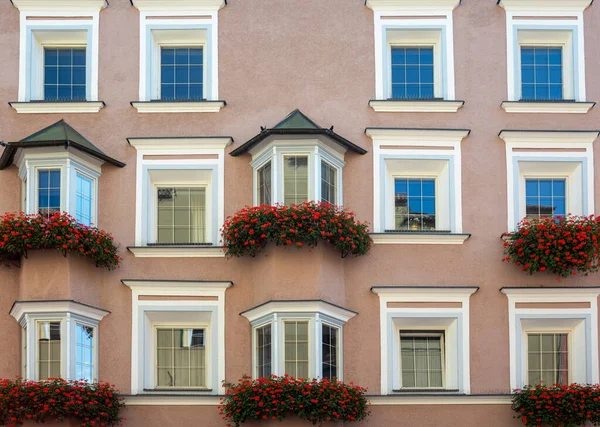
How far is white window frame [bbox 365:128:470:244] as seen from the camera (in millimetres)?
26031

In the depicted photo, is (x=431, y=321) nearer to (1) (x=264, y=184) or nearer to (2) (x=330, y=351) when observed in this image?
(2) (x=330, y=351)

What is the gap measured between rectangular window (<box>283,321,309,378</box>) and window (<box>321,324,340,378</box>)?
1.06 ft

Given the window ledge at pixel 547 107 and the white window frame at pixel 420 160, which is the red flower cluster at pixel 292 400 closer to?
the white window frame at pixel 420 160

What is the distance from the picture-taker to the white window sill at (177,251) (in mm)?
25625

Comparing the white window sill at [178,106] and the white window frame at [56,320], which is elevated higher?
the white window sill at [178,106]

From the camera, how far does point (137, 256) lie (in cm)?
2566

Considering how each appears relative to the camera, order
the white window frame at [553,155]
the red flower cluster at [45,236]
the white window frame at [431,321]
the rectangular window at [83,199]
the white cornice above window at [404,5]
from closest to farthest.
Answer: the red flower cluster at [45,236], the white window frame at [431,321], the rectangular window at [83,199], the white window frame at [553,155], the white cornice above window at [404,5]

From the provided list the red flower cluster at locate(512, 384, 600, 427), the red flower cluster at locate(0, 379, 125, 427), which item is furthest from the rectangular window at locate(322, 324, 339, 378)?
the red flower cluster at locate(0, 379, 125, 427)

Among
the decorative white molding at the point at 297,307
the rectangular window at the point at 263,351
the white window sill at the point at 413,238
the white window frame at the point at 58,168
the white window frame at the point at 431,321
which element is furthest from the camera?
the white window sill at the point at 413,238

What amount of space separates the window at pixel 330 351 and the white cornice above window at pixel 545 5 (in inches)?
269

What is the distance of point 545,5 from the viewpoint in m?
26.8

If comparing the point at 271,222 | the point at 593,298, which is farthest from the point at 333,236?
the point at 593,298

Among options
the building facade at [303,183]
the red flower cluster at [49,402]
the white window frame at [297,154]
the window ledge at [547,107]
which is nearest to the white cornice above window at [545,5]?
the building facade at [303,183]

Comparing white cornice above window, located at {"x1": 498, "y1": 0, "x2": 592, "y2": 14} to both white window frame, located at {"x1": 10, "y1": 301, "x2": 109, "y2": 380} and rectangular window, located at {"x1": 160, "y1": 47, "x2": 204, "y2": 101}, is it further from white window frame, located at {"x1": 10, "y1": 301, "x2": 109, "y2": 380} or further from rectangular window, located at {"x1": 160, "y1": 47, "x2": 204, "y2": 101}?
white window frame, located at {"x1": 10, "y1": 301, "x2": 109, "y2": 380}
